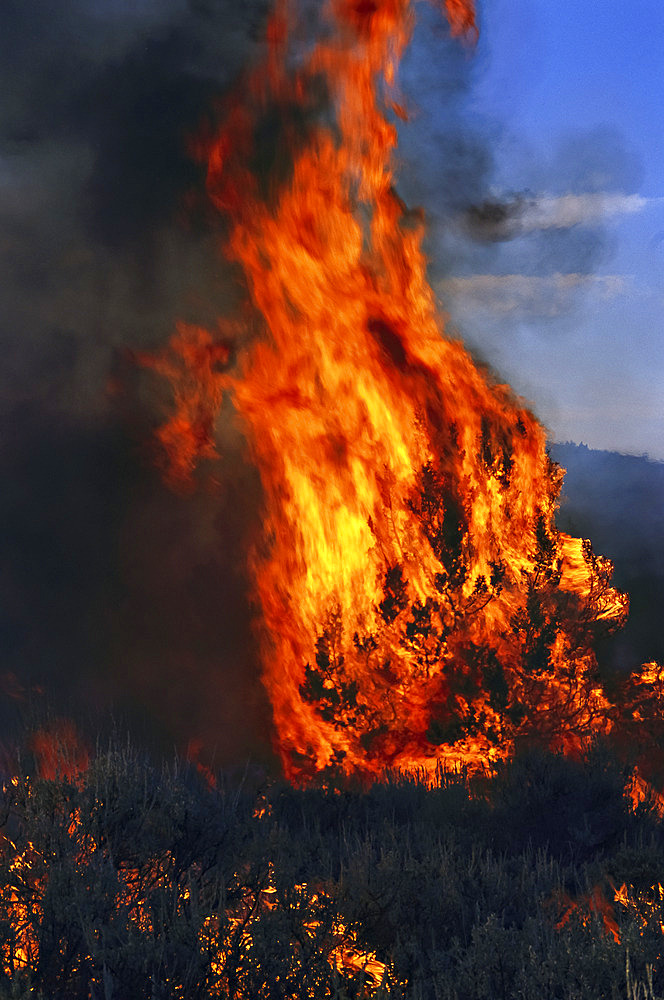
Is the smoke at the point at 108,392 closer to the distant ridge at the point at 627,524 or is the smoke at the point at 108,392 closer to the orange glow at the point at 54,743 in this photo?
the orange glow at the point at 54,743

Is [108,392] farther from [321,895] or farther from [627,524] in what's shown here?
[627,524]

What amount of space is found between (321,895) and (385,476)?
6326mm

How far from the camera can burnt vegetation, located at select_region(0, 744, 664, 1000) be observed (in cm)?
404

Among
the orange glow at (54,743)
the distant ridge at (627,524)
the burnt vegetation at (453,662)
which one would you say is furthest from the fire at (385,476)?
the orange glow at (54,743)

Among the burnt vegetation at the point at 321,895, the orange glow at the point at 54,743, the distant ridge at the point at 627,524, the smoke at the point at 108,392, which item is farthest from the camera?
the distant ridge at the point at 627,524

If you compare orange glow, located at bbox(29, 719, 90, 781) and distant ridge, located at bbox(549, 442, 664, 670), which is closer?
orange glow, located at bbox(29, 719, 90, 781)

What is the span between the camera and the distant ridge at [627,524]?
16.5 meters

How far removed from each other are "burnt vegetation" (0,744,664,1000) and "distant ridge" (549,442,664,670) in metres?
5.39

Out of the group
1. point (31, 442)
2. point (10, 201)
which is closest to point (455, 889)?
point (31, 442)

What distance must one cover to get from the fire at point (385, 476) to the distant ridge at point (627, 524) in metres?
1.43

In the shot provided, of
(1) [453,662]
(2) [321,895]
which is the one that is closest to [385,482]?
(1) [453,662]

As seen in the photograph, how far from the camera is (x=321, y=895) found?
531cm

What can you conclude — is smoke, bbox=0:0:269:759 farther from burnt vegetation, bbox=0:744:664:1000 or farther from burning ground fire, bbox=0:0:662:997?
burnt vegetation, bbox=0:744:664:1000

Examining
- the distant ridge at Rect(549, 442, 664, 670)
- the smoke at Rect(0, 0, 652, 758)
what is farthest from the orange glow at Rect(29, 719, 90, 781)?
the distant ridge at Rect(549, 442, 664, 670)
